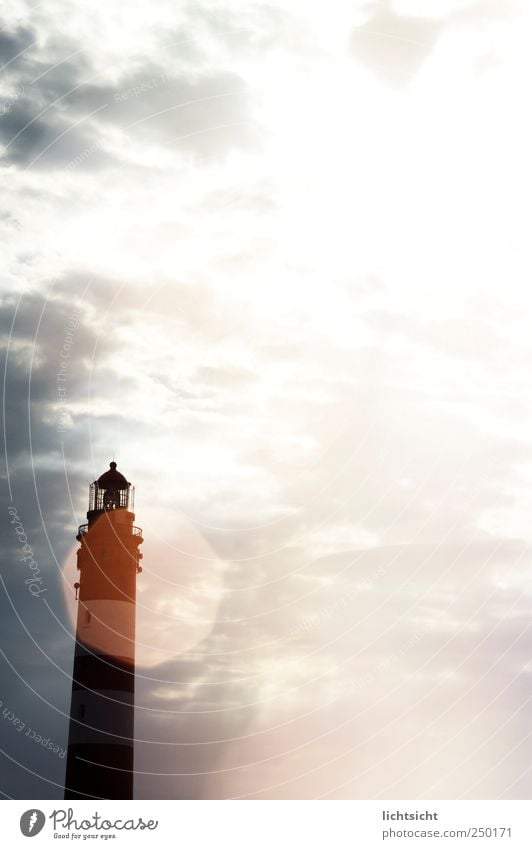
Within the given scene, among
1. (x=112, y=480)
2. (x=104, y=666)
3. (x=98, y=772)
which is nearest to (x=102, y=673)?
(x=104, y=666)

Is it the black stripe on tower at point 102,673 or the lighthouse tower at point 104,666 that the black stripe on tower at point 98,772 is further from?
the black stripe on tower at point 102,673

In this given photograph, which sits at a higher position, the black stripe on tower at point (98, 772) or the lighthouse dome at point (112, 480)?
the lighthouse dome at point (112, 480)

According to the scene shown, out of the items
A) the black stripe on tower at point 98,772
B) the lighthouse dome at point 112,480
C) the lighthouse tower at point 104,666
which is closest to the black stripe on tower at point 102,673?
the lighthouse tower at point 104,666

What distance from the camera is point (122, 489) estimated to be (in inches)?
2093

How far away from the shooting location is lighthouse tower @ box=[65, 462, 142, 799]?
1823 inches

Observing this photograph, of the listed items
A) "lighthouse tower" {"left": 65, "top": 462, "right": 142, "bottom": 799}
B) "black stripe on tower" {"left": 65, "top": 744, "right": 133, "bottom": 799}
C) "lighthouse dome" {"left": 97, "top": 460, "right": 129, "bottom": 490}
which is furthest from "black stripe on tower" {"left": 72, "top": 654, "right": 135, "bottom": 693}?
"lighthouse dome" {"left": 97, "top": 460, "right": 129, "bottom": 490}

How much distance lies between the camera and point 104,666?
47375mm

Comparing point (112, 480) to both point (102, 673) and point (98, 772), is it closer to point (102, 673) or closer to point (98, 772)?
point (102, 673)

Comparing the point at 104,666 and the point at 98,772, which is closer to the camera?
the point at 98,772

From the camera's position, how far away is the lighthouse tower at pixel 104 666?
152 feet

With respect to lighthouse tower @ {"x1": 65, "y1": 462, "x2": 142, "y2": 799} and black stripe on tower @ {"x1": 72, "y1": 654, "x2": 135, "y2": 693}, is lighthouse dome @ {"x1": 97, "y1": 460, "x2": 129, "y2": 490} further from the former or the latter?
black stripe on tower @ {"x1": 72, "y1": 654, "x2": 135, "y2": 693}

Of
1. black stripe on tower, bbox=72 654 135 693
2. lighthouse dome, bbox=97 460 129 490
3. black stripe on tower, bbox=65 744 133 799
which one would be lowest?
black stripe on tower, bbox=65 744 133 799
